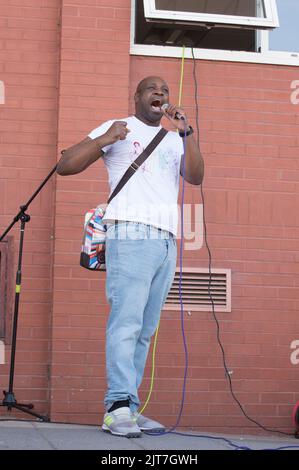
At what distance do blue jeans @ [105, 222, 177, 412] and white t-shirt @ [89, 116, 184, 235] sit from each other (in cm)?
8

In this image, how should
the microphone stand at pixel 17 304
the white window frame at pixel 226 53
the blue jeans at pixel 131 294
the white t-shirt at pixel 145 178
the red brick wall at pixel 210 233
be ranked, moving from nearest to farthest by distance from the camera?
the blue jeans at pixel 131 294 < the white t-shirt at pixel 145 178 < the microphone stand at pixel 17 304 < the red brick wall at pixel 210 233 < the white window frame at pixel 226 53

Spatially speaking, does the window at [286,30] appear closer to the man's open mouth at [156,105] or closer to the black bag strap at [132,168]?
the man's open mouth at [156,105]

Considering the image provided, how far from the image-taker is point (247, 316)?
6.94 m

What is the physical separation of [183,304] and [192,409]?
81 cm

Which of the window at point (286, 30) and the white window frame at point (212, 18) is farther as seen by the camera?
the window at point (286, 30)

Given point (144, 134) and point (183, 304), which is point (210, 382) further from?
point (144, 134)

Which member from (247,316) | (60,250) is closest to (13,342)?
(60,250)

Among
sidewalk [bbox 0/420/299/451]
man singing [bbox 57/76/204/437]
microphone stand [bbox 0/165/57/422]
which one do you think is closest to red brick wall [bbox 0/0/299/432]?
microphone stand [bbox 0/165/57/422]

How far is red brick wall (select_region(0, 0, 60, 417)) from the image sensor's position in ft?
21.9

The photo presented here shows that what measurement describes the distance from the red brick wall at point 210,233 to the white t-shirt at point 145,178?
1519mm

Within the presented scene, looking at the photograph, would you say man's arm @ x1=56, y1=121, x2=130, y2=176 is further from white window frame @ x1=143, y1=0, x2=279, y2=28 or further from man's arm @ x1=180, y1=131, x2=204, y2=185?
white window frame @ x1=143, y1=0, x2=279, y2=28

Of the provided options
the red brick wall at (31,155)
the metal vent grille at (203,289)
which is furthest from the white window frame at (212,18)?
the metal vent grille at (203,289)

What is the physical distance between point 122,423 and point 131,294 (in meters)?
0.73

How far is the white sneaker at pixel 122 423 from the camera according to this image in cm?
493
